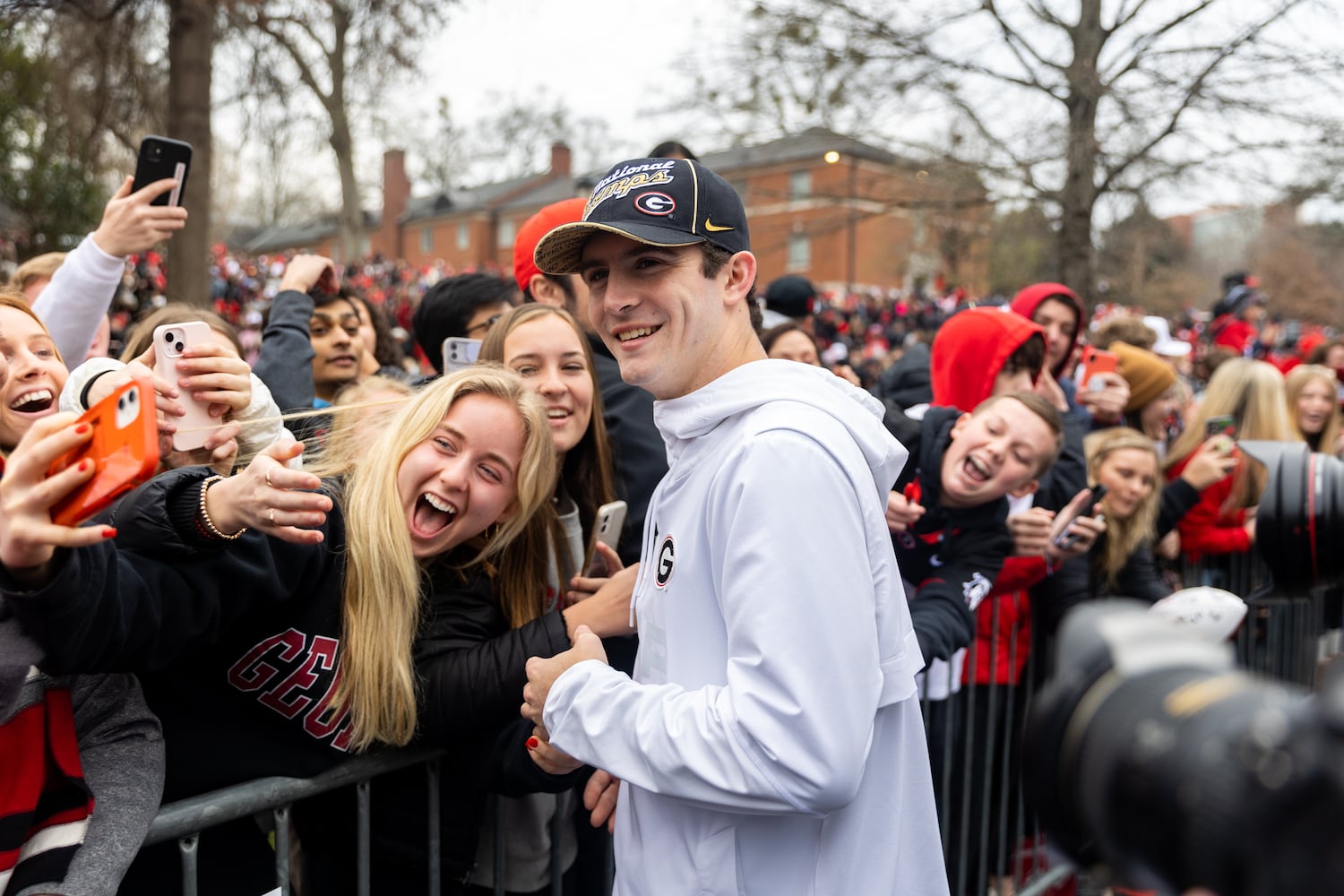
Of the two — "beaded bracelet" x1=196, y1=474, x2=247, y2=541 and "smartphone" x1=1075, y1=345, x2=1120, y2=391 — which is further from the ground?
"smartphone" x1=1075, y1=345, x2=1120, y2=391

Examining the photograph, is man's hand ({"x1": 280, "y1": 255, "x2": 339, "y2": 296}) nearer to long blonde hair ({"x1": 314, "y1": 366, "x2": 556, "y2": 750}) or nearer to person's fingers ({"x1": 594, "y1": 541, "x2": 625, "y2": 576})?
long blonde hair ({"x1": 314, "y1": 366, "x2": 556, "y2": 750})

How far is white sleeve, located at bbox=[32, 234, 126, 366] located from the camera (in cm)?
301

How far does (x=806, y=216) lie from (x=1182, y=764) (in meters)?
19.6

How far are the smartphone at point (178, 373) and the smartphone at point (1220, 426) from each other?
4.66 m

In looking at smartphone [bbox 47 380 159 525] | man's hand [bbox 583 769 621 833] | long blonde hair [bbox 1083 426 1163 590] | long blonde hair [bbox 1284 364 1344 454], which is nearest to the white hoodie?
man's hand [bbox 583 769 621 833]

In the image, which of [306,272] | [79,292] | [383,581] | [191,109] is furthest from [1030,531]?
[191,109]

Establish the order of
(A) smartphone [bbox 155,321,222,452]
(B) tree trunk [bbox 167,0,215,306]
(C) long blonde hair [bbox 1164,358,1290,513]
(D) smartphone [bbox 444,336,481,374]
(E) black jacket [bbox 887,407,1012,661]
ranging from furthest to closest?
(B) tree trunk [bbox 167,0,215,306] → (C) long blonde hair [bbox 1164,358,1290,513] → (D) smartphone [bbox 444,336,481,374] → (E) black jacket [bbox 887,407,1012,661] → (A) smartphone [bbox 155,321,222,452]

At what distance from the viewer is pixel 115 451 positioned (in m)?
1.26

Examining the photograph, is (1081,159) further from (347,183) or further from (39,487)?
(347,183)

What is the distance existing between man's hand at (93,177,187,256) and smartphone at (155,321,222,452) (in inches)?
51.1

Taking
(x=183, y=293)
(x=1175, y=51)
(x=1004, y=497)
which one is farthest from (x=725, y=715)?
(x=1175, y=51)

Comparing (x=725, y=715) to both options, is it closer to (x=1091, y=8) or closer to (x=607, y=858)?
(x=607, y=858)

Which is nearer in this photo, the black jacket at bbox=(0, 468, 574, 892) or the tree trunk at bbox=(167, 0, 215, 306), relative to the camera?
the black jacket at bbox=(0, 468, 574, 892)

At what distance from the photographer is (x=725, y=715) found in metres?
1.52
